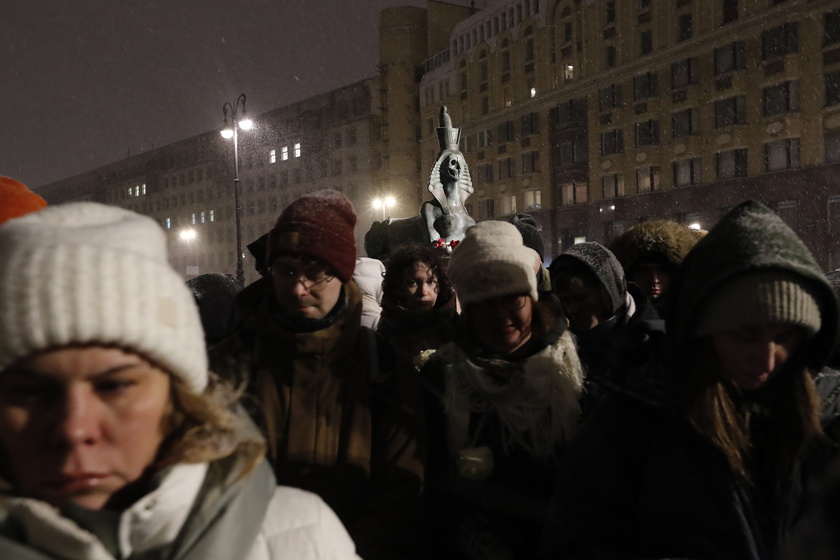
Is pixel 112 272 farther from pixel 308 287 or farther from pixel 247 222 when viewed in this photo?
pixel 247 222

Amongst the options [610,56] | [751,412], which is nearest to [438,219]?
[751,412]

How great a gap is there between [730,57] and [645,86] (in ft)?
16.3

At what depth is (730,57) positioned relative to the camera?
1346 inches

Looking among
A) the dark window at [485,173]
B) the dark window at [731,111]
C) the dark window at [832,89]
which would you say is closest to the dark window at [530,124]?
the dark window at [485,173]

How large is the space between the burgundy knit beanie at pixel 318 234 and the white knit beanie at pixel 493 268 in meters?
0.53

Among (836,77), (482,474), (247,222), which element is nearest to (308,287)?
(482,474)

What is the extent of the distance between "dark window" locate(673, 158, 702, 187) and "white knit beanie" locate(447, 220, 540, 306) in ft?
116

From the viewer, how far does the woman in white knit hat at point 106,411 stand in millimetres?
1355

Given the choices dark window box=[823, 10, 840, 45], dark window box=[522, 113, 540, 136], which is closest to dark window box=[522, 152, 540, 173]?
dark window box=[522, 113, 540, 136]

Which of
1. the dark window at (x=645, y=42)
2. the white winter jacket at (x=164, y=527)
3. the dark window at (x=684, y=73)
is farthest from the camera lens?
the dark window at (x=645, y=42)

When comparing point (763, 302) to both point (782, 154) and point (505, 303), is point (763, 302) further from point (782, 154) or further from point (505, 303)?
point (782, 154)

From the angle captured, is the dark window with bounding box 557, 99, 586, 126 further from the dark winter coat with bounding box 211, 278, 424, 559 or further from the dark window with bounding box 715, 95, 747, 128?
the dark winter coat with bounding box 211, 278, 424, 559

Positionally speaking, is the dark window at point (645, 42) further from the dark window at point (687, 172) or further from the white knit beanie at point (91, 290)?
the white knit beanie at point (91, 290)

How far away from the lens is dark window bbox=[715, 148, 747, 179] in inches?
1320
